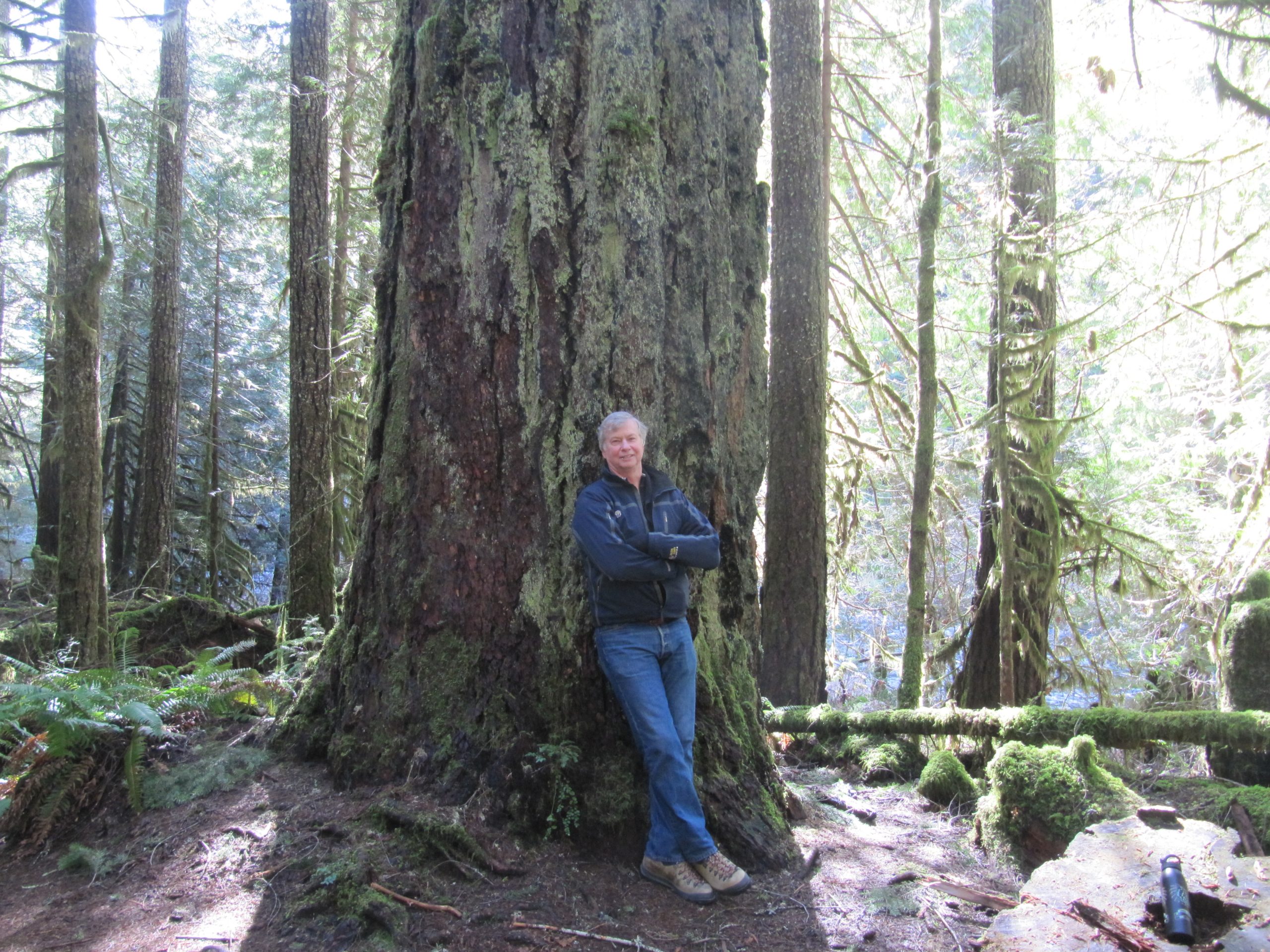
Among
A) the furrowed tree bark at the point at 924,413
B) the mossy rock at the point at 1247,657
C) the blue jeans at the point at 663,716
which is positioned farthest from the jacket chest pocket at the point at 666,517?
the furrowed tree bark at the point at 924,413

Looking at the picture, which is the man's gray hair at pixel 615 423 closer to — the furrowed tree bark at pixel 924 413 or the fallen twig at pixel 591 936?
the fallen twig at pixel 591 936

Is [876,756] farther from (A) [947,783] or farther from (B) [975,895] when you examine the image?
(B) [975,895]

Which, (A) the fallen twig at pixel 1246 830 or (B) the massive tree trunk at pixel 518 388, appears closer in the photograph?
(A) the fallen twig at pixel 1246 830

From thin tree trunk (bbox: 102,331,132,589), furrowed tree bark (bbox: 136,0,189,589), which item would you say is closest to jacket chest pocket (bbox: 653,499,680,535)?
furrowed tree bark (bbox: 136,0,189,589)

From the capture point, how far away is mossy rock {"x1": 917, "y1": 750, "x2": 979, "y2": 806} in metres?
5.30

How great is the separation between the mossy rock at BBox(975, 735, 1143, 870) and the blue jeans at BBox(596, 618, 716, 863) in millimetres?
1811

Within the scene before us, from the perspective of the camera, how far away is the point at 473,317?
3994 millimetres

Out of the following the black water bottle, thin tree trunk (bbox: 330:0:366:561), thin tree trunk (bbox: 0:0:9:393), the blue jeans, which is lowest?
the black water bottle

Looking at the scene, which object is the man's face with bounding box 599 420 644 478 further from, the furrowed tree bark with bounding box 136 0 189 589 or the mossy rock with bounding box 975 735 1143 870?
the furrowed tree bark with bounding box 136 0 189 589

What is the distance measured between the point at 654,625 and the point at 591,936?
1285mm

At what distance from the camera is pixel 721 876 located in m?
3.61

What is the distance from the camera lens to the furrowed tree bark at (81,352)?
862 cm

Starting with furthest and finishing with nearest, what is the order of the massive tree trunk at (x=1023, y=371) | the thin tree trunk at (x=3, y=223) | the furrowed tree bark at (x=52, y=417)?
the thin tree trunk at (x=3, y=223), the furrowed tree bark at (x=52, y=417), the massive tree trunk at (x=1023, y=371)

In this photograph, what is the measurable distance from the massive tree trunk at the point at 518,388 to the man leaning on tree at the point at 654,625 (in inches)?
7.4
